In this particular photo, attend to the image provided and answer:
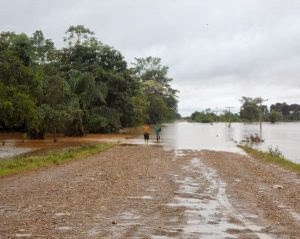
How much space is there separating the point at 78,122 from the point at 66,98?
20.2 feet

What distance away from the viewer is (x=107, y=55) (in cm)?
6122

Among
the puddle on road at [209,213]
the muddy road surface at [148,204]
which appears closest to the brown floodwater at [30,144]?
the muddy road surface at [148,204]

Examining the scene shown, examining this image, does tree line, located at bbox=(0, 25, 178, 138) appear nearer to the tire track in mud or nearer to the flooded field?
the flooded field

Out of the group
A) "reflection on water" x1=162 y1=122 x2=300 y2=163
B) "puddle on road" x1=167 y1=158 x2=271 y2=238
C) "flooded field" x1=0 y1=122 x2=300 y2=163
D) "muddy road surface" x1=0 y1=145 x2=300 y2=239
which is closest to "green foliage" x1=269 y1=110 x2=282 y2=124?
"reflection on water" x1=162 y1=122 x2=300 y2=163

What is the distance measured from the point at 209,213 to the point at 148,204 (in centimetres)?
156

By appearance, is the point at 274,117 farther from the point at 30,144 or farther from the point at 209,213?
the point at 209,213

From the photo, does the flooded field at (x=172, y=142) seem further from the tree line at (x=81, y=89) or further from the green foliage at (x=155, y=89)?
the green foliage at (x=155, y=89)

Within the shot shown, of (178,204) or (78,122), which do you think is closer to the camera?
(178,204)

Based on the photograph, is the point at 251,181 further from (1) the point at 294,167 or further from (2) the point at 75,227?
(2) the point at 75,227

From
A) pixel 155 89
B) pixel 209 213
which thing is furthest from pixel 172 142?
pixel 155 89

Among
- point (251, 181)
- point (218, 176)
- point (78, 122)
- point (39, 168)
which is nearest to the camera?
point (251, 181)

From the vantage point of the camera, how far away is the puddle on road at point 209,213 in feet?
27.2

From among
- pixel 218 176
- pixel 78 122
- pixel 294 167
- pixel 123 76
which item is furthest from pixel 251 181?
pixel 123 76

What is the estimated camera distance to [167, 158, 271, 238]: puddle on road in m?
8.28
